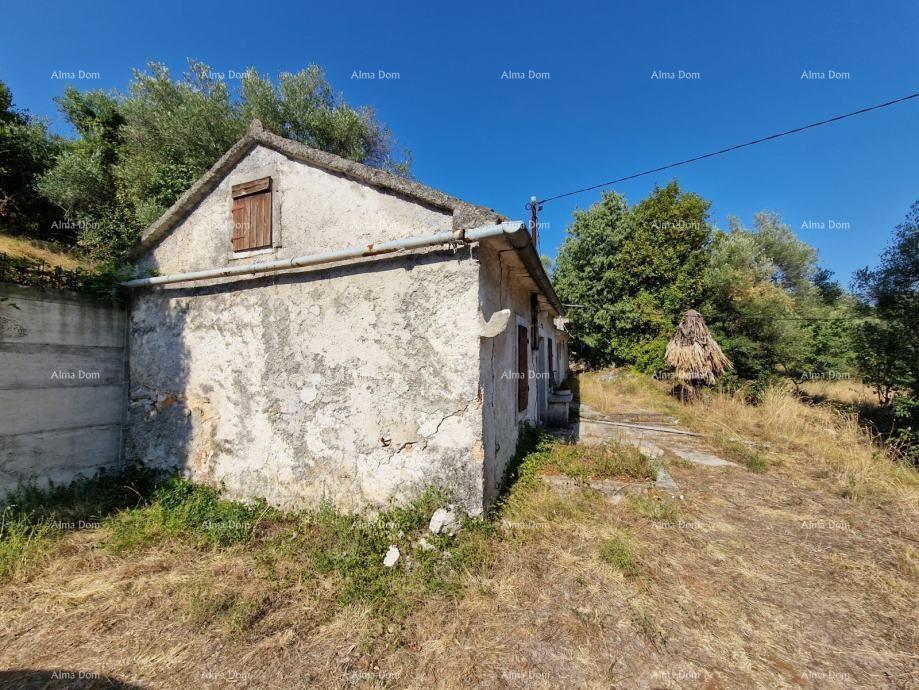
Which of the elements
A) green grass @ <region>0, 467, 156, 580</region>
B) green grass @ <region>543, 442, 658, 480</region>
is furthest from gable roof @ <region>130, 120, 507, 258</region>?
green grass @ <region>543, 442, 658, 480</region>

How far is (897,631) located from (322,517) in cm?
506

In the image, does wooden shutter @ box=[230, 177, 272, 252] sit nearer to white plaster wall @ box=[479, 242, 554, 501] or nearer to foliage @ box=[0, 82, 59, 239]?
white plaster wall @ box=[479, 242, 554, 501]

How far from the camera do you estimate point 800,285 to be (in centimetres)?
2134

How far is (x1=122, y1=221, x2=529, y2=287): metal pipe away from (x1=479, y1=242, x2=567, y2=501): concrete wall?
315 mm

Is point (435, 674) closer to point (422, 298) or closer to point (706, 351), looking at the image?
point (422, 298)

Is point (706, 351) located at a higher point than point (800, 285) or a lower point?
lower

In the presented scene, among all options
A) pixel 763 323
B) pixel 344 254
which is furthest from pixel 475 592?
pixel 763 323

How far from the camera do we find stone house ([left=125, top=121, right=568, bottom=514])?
148 inches

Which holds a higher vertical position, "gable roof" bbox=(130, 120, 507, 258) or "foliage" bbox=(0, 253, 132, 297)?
"gable roof" bbox=(130, 120, 507, 258)

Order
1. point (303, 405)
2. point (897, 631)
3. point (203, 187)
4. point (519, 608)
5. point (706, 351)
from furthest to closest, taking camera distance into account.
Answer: point (706, 351) < point (203, 187) < point (303, 405) < point (519, 608) < point (897, 631)

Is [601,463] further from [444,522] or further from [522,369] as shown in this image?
[444,522]

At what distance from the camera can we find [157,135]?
968cm

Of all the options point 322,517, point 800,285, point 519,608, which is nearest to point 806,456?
point 519,608

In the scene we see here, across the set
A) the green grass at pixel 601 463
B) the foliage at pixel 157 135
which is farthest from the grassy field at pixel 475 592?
the foliage at pixel 157 135
